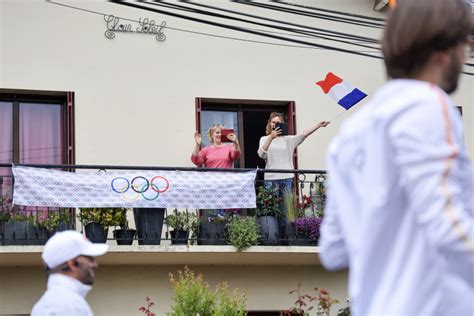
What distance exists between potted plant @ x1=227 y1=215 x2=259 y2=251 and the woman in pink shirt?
1076mm

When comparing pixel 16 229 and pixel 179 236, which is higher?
pixel 16 229

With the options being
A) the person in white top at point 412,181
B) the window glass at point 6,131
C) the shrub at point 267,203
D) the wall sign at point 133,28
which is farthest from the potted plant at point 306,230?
the person in white top at point 412,181

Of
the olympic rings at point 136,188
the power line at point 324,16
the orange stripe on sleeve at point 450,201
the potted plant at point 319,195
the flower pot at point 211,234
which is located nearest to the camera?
the orange stripe on sleeve at point 450,201

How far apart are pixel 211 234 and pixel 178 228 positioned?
52cm

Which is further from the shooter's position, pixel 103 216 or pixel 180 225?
pixel 180 225

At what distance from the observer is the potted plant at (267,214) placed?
17.0m

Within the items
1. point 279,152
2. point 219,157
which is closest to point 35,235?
point 219,157

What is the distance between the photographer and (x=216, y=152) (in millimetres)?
17453

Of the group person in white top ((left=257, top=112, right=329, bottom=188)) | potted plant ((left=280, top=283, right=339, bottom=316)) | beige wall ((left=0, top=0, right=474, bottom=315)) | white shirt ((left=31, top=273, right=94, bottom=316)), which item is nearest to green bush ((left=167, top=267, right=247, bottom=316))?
potted plant ((left=280, top=283, right=339, bottom=316))

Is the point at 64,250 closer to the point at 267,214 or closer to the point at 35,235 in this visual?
the point at 35,235

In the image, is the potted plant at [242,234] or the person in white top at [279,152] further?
the person in white top at [279,152]

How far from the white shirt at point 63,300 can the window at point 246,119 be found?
42.5 feet

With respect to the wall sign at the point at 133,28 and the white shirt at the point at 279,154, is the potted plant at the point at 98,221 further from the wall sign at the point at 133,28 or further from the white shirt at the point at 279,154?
the wall sign at the point at 133,28

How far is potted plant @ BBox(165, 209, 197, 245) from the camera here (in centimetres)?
1672
